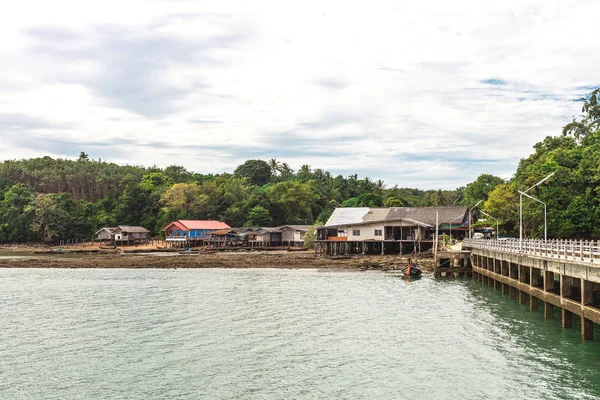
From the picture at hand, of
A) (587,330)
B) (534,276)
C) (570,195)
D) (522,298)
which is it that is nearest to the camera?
(587,330)

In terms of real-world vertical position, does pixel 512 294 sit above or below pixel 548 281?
below

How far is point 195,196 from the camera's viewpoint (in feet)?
453

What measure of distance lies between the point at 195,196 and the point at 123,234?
20.0m

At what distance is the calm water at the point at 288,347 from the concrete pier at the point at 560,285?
3.39 ft

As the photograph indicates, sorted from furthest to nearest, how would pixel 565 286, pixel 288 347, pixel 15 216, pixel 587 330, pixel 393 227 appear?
pixel 15 216
pixel 393 227
pixel 565 286
pixel 288 347
pixel 587 330

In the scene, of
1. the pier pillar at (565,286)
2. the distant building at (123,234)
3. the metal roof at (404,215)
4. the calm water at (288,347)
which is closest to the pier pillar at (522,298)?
the calm water at (288,347)

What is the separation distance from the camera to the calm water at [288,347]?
22.0m

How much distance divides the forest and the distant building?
5640 millimetres

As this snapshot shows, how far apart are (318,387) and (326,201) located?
12015 cm

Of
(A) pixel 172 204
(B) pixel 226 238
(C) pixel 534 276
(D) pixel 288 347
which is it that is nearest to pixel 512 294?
(C) pixel 534 276

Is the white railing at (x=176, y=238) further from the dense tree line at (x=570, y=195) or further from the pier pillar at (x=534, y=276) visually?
the pier pillar at (x=534, y=276)

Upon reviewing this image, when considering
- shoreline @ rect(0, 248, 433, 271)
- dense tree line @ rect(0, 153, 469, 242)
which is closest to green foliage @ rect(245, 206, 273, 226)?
dense tree line @ rect(0, 153, 469, 242)

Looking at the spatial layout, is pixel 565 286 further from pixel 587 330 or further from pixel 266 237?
pixel 266 237

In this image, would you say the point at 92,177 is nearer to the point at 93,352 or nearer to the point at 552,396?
the point at 93,352
